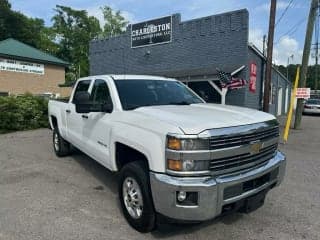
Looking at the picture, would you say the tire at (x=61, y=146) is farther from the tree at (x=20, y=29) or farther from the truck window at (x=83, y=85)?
the tree at (x=20, y=29)

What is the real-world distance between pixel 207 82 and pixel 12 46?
19.7m

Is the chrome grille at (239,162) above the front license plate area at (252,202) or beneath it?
above

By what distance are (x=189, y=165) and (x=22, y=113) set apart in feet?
39.1

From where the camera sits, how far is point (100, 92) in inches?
224

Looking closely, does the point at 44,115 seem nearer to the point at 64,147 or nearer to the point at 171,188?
the point at 64,147

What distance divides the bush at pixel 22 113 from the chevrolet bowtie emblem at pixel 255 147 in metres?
11.6

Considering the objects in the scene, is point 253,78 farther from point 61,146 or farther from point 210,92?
point 61,146

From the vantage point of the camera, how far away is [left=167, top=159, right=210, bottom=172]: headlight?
138 inches

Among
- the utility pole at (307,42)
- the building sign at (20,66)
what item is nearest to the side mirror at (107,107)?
the utility pole at (307,42)

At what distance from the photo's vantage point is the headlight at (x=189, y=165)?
138 inches

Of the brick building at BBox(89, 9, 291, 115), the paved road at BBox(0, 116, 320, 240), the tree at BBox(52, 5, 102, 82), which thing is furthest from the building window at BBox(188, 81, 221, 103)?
the tree at BBox(52, 5, 102, 82)

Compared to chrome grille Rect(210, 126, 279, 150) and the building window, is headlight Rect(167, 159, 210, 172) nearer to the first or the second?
chrome grille Rect(210, 126, 279, 150)

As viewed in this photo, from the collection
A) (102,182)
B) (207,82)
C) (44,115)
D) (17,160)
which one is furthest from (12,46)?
(102,182)

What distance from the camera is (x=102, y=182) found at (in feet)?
20.4
